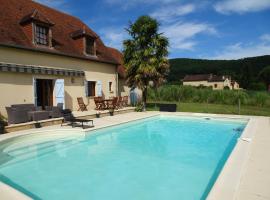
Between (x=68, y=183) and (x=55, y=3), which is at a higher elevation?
(x=55, y=3)

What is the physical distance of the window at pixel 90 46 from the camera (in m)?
17.5

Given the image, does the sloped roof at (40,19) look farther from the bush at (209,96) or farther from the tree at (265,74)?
the tree at (265,74)

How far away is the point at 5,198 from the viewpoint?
388cm

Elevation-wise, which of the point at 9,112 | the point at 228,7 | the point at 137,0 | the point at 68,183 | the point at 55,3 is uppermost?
the point at 55,3

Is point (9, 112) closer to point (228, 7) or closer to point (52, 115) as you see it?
point (52, 115)

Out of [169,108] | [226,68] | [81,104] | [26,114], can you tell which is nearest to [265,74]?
[226,68]

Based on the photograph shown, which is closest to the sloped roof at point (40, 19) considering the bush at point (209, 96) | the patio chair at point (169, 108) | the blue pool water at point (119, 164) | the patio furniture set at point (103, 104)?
the patio furniture set at point (103, 104)

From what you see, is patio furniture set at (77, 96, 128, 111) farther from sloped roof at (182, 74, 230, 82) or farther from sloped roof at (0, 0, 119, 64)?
sloped roof at (182, 74, 230, 82)

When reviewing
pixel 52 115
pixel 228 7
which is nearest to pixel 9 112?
pixel 52 115

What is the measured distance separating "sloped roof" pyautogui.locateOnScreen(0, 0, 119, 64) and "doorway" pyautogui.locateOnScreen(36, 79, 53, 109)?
7.22 ft

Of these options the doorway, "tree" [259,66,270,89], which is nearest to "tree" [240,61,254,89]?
"tree" [259,66,270,89]

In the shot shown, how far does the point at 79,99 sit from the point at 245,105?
16.7 meters

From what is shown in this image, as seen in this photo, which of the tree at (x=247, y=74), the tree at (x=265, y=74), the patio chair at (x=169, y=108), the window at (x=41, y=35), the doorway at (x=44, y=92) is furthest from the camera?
the tree at (x=247, y=74)

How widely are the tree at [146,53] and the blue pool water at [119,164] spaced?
7743 mm
